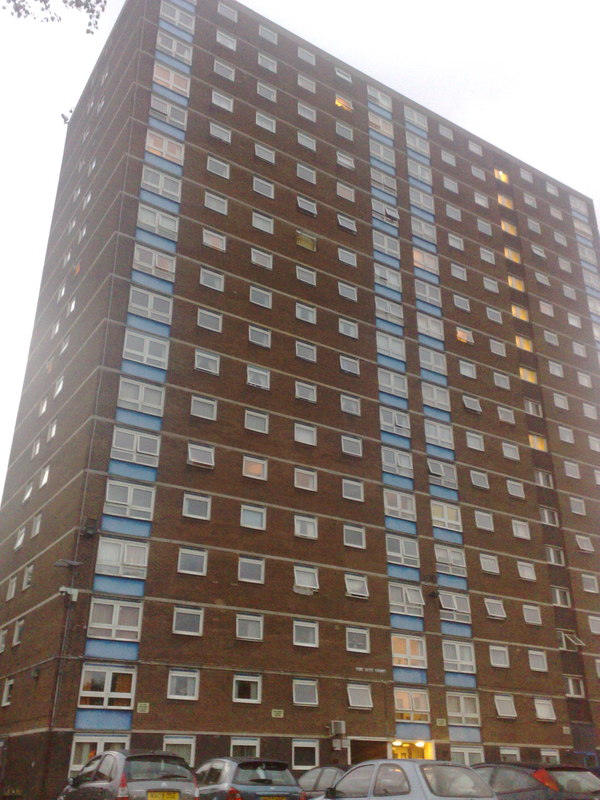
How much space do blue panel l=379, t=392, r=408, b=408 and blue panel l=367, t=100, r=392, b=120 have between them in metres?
22.2

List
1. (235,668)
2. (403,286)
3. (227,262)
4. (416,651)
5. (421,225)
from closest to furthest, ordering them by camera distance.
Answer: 1. (235,668)
2. (416,651)
3. (227,262)
4. (403,286)
5. (421,225)

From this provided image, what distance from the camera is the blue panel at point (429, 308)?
151 ft

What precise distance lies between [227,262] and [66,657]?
20.6 metres

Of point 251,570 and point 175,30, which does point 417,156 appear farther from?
point 251,570

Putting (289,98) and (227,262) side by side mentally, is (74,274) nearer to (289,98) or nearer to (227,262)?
(227,262)

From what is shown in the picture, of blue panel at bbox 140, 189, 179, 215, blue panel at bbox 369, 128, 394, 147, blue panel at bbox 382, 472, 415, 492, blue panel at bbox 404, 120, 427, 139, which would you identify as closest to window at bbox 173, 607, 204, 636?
blue panel at bbox 382, 472, 415, 492

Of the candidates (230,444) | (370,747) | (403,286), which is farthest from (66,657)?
(403,286)

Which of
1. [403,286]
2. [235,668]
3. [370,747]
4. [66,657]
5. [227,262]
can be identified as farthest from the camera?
[403,286]

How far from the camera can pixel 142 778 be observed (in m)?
14.4

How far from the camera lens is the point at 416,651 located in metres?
35.0

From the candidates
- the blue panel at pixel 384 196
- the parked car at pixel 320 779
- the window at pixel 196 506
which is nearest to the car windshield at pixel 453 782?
the parked car at pixel 320 779

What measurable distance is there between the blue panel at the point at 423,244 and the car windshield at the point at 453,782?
A: 39897mm

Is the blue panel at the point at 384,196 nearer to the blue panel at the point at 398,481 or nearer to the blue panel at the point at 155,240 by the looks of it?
the blue panel at the point at 155,240

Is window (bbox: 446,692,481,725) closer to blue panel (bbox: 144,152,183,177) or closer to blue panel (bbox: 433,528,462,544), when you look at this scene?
blue panel (bbox: 433,528,462,544)
